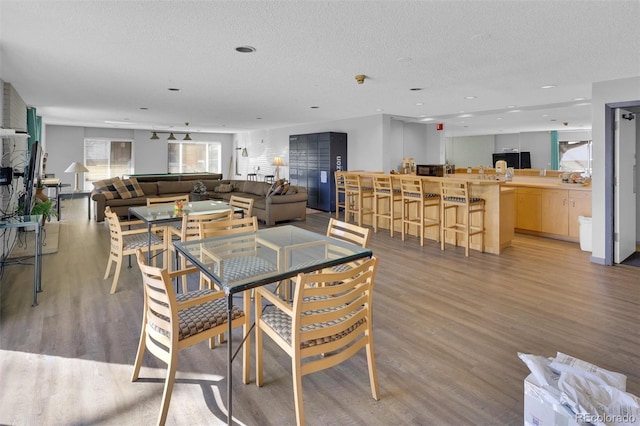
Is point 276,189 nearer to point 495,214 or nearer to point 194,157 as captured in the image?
point 495,214

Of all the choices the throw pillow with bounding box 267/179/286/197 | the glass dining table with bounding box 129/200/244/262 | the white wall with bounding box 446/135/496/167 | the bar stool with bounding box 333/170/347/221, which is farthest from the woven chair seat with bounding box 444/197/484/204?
the white wall with bounding box 446/135/496/167

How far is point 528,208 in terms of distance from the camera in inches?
252

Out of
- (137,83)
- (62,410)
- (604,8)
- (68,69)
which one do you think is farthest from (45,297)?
(604,8)

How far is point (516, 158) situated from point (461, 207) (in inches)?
264

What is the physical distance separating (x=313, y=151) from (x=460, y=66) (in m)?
5.89

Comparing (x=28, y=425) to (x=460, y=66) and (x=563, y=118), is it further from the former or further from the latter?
(x=563, y=118)

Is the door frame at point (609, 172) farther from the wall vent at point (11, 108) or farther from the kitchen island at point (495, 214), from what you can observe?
the wall vent at point (11, 108)

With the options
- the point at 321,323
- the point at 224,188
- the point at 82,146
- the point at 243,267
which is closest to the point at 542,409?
the point at 321,323

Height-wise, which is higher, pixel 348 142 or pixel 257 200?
pixel 348 142

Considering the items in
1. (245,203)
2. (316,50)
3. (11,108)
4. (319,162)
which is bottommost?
(245,203)

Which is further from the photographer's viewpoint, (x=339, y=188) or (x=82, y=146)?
(x=82, y=146)

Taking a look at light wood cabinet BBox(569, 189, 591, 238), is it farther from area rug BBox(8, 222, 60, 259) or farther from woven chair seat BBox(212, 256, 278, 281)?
area rug BBox(8, 222, 60, 259)

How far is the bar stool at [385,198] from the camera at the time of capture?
6582 mm

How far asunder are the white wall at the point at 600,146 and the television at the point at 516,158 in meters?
6.42
